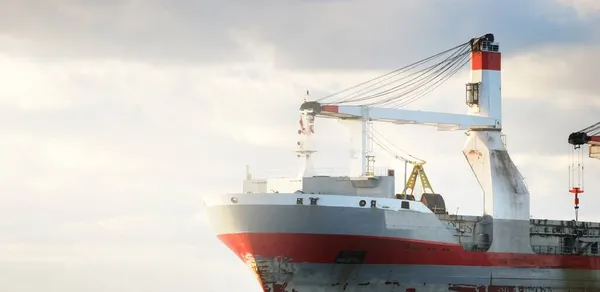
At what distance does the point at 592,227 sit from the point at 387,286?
1193 centimetres

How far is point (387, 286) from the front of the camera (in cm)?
6400

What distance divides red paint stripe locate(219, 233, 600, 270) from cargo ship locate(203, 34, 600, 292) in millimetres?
39

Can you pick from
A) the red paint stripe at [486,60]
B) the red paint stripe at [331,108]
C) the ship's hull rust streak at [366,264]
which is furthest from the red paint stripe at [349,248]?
the red paint stripe at [486,60]

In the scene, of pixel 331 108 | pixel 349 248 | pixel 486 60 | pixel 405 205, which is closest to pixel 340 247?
A: pixel 349 248

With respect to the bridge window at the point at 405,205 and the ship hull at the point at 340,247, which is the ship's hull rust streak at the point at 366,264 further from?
the bridge window at the point at 405,205

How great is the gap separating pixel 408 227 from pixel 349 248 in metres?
2.75

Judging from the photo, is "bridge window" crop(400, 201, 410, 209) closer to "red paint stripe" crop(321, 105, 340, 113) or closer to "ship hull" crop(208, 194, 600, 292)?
"ship hull" crop(208, 194, 600, 292)

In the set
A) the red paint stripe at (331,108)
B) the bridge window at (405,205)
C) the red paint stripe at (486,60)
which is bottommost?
the bridge window at (405,205)

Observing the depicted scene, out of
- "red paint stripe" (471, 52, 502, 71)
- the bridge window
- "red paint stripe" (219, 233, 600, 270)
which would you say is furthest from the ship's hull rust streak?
"red paint stripe" (471, 52, 502, 71)

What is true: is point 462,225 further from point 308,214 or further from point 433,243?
point 308,214

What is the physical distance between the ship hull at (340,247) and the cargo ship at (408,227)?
4 cm

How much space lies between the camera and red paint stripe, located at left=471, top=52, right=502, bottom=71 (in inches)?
2699

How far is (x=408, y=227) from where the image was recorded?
64000mm

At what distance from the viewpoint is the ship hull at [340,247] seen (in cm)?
6222
